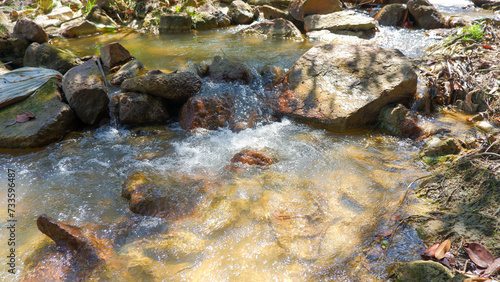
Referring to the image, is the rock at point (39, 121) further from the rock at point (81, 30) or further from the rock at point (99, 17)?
the rock at point (99, 17)

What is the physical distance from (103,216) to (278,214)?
1.69 metres

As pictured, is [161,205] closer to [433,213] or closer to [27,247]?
[27,247]

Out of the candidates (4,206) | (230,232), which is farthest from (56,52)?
(230,232)

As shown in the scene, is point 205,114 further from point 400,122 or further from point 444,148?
point 444,148

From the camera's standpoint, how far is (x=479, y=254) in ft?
6.61

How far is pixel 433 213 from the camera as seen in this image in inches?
98.6

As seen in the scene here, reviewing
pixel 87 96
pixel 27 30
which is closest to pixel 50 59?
pixel 27 30

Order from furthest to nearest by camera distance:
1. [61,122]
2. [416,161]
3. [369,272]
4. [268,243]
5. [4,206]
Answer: [61,122] < [416,161] < [4,206] < [268,243] < [369,272]

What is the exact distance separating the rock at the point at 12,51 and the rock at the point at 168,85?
3.69 metres

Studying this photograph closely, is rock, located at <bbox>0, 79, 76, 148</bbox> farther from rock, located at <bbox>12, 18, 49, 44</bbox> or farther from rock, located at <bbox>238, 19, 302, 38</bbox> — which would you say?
rock, located at <bbox>238, 19, 302, 38</bbox>

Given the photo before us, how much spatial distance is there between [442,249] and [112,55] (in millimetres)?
6439

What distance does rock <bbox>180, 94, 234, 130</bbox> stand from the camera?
4402mm

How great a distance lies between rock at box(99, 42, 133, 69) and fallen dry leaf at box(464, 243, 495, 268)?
652 cm

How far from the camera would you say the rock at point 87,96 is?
438cm
